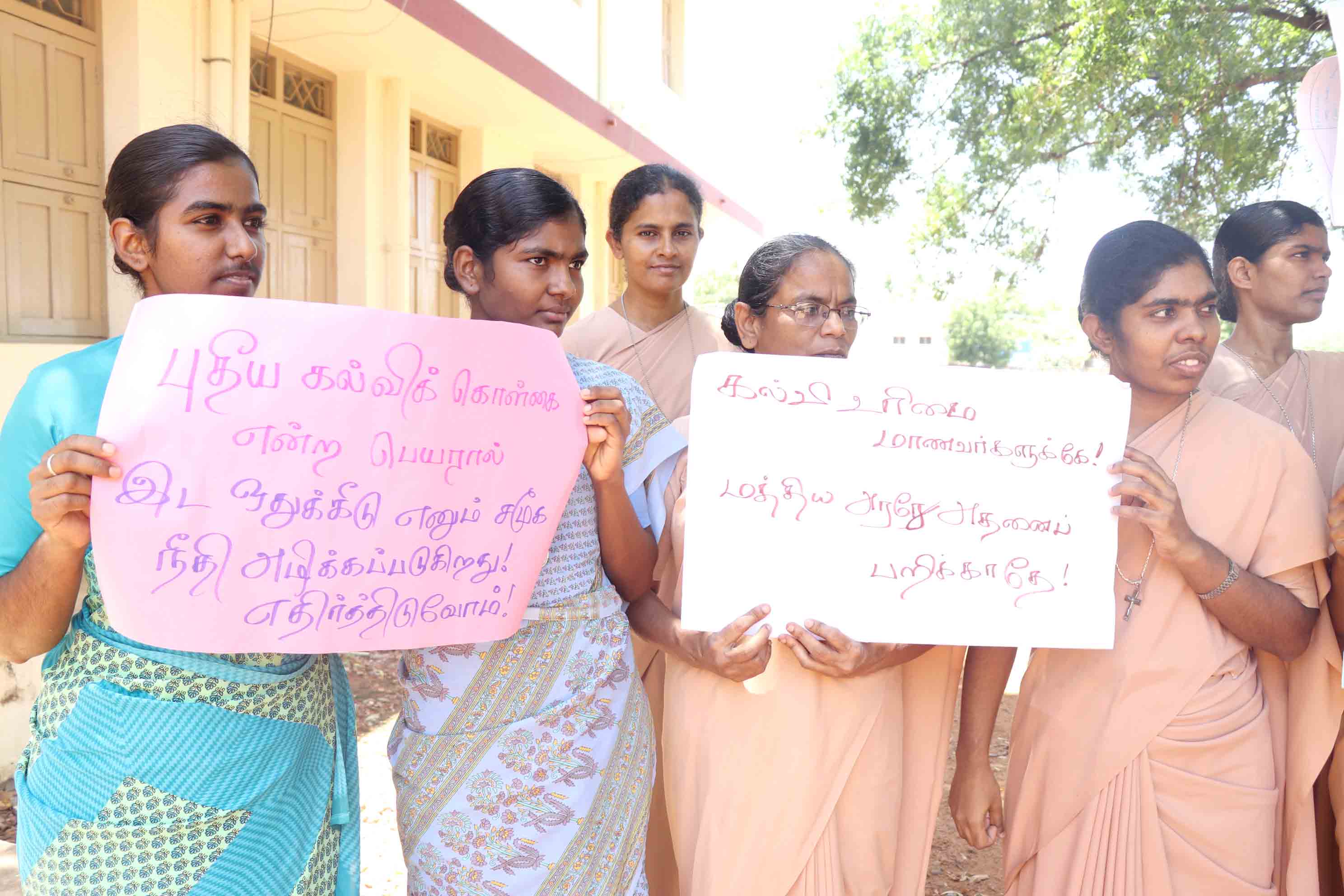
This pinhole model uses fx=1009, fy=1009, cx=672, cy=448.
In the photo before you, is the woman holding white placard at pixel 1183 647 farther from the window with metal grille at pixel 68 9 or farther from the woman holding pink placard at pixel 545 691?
the window with metal grille at pixel 68 9

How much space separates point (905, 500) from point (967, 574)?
0.57ft

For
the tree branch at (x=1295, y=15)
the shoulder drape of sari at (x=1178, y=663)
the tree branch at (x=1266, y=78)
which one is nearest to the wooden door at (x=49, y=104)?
the shoulder drape of sari at (x=1178, y=663)

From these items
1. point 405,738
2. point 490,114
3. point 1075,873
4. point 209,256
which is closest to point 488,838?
point 405,738

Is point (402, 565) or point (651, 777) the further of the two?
point (651, 777)

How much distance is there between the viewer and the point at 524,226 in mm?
1819

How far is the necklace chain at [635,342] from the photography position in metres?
3.19

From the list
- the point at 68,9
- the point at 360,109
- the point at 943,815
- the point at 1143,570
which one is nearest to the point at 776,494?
the point at 1143,570

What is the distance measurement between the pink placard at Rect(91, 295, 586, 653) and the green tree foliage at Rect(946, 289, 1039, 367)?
1923 inches

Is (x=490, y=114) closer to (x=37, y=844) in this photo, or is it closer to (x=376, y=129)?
(x=376, y=129)

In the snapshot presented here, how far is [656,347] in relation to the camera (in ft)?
10.7

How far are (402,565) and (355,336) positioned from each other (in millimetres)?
345

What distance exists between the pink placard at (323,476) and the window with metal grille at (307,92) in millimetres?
→ 5809

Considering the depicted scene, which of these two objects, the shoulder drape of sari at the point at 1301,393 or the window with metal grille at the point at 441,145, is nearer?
the shoulder drape of sari at the point at 1301,393

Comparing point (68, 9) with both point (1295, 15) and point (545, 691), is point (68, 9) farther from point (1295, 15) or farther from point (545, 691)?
point (1295, 15)
